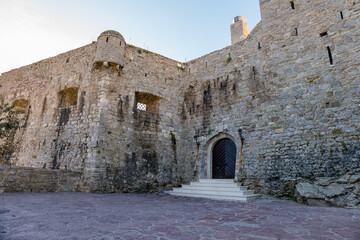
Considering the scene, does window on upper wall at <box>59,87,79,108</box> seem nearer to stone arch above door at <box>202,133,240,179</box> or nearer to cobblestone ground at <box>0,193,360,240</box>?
stone arch above door at <box>202,133,240,179</box>

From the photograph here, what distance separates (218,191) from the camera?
24.5ft

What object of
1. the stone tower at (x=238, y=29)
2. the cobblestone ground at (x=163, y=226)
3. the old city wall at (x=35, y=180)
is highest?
the stone tower at (x=238, y=29)

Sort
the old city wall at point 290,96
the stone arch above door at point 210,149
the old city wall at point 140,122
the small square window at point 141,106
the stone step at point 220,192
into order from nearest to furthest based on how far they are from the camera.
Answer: the old city wall at point 290,96
the stone step at point 220,192
the old city wall at point 140,122
the stone arch above door at point 210,149
the small square window at point 141,106

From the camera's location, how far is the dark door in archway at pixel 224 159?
8984 mm

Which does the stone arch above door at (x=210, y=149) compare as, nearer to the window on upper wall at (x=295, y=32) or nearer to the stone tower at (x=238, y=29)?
the window on upper wall at (x=295, y=32)

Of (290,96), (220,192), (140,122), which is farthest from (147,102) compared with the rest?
(290,96)

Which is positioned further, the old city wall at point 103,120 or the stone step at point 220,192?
the old city wall at point 103,120

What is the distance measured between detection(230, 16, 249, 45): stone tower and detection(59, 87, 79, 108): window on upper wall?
10344mm

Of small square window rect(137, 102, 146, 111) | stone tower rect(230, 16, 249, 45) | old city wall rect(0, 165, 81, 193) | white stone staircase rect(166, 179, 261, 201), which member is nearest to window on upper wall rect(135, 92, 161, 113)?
small square window rect(137, 102, 146, 111)

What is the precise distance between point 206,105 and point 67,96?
6.60 meters

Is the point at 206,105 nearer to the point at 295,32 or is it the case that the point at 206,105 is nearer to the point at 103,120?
the point at 295,32

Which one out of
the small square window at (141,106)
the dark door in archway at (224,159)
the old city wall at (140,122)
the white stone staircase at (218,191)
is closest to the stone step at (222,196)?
the white stone staircase at (218,191)

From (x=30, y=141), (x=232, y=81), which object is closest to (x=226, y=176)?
(x=232, y=81)

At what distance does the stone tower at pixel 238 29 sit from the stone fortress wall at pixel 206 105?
5.15 metres
